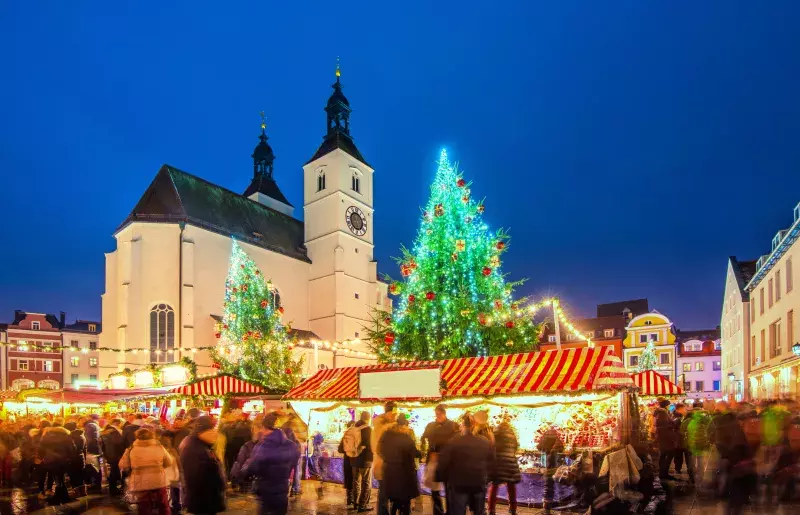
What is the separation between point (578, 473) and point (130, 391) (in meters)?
14.5

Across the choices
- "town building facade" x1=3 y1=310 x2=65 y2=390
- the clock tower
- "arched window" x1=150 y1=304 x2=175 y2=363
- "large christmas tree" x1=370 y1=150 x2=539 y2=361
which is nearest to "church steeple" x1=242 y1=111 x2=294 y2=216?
the clock tower

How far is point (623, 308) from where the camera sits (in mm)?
65688

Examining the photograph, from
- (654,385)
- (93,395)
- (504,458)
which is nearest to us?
(504,458)

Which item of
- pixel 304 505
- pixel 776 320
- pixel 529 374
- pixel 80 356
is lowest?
pixel 80 356

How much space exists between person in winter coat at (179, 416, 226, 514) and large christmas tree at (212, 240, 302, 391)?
22.8m

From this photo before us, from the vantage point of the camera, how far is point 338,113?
52062 millimetres

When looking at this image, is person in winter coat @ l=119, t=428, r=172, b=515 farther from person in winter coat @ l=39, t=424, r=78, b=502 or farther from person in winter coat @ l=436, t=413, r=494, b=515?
person in winter coat @ l=39, t=424, r=78, b=502

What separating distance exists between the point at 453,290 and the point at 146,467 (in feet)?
36.1

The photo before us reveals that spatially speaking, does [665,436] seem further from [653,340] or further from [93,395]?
[653,340]

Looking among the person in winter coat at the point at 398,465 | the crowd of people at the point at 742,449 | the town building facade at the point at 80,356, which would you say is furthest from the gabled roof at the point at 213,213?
the person in winter coat at the point at 398,465

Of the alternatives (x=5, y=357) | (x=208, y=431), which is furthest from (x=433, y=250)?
(x=5, y=357)

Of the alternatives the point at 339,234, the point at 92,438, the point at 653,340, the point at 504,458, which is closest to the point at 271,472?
the point at 504,458

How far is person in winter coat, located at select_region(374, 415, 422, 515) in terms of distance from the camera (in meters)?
7.77

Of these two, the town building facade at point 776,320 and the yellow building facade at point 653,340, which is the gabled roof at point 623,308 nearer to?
the yellow building facade at point 653,340
